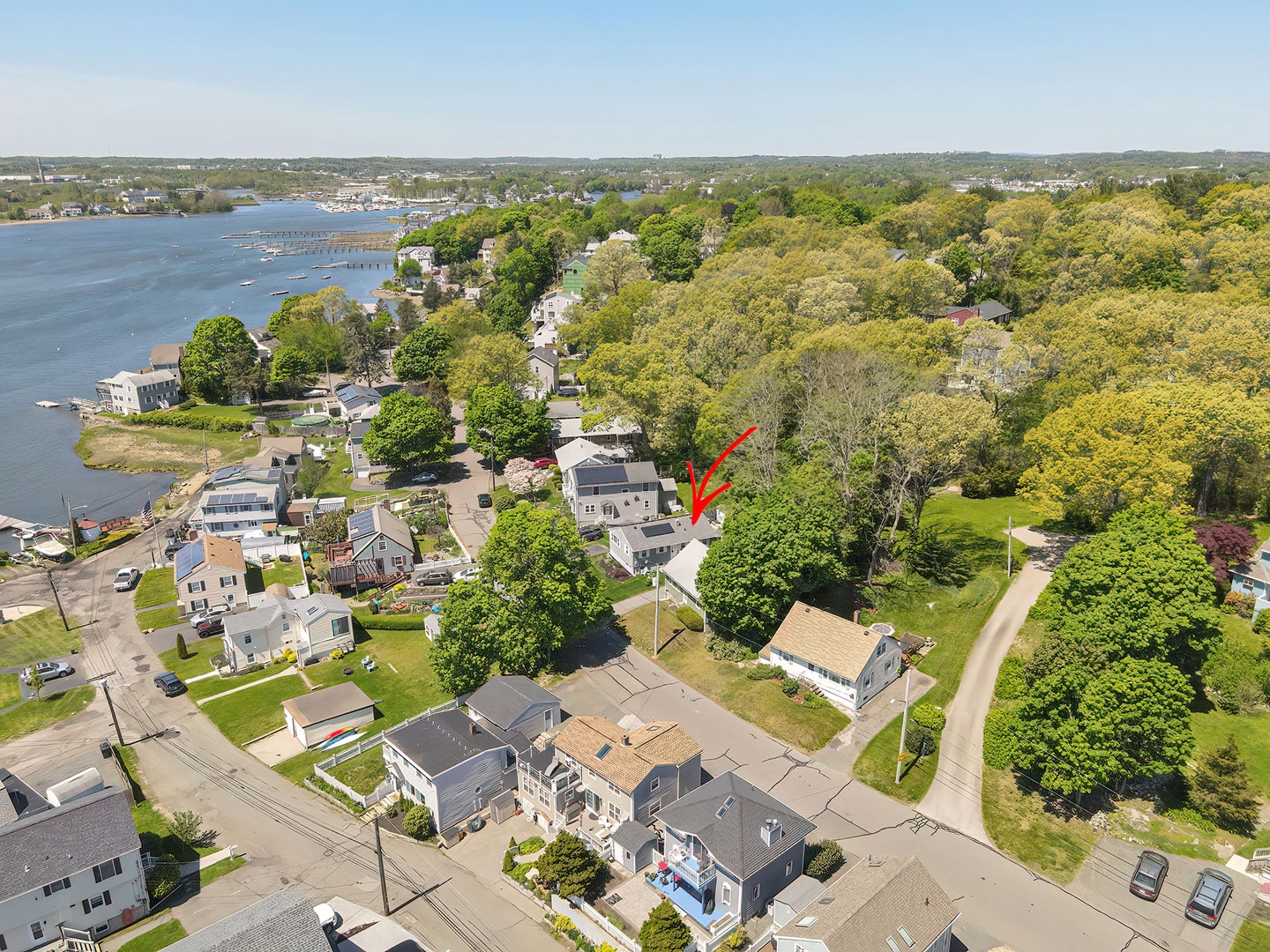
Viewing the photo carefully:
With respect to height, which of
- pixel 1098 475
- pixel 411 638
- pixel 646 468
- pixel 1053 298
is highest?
pixel 1053 298

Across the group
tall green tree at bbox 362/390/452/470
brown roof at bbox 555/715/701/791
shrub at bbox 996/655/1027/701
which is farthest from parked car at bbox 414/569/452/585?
shrub at bbox 996/655/1027/701

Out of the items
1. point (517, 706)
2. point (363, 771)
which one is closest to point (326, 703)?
point (363, 771)

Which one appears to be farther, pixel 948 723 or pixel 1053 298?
pixel 1053 298

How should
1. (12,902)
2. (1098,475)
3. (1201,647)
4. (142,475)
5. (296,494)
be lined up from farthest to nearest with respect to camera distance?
(142,475) < (296,494) < (1098,475) < (1201,647) < (12,902)

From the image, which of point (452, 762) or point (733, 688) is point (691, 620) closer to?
point (733, 688)

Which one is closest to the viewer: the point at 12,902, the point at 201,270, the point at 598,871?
the point at 12,902

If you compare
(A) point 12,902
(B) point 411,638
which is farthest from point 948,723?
(A) point 12,902

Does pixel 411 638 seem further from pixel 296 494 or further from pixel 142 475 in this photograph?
pixel 142 475
